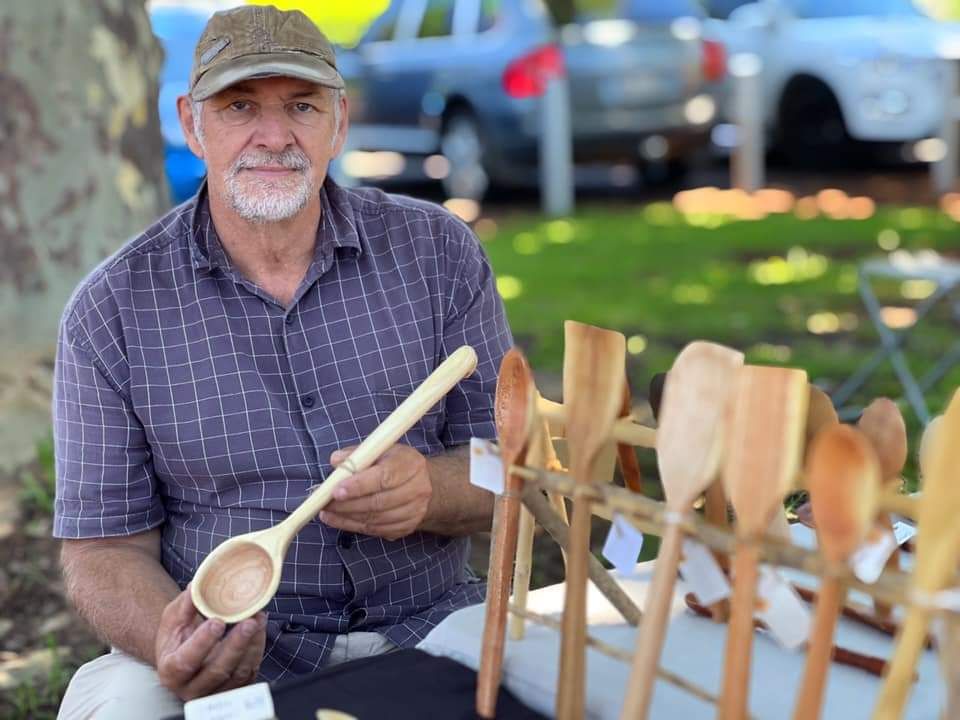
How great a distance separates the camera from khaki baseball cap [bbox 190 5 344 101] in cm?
184

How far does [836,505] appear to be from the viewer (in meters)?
0.92

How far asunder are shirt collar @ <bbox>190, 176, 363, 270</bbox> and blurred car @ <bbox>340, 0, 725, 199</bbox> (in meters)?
6.49

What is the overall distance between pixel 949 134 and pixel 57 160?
5.99 meters

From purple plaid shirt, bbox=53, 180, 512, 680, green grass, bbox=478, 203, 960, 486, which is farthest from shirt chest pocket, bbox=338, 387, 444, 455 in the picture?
green grass, bbox=478, 203, 960, 486

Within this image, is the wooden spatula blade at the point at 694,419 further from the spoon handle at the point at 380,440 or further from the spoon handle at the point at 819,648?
the spoon handle at the point at 380,440

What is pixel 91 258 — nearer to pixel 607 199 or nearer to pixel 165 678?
pixel 165 678

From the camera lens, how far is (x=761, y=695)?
1.25 m

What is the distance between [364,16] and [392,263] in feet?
65.7

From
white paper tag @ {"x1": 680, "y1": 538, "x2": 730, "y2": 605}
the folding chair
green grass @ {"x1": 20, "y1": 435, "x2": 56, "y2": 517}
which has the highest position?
white paper tag @ {"x1": 680, "y1": 538, "x2": 730, "y2": 605}

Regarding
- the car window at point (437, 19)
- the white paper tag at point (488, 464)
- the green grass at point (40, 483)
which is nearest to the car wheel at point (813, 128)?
the car window at point (437, 19)

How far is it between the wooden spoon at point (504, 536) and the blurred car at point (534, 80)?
732 centimetres

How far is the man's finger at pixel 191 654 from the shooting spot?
1459 millimetres

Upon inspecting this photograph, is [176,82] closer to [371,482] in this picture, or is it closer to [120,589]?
[120,589]

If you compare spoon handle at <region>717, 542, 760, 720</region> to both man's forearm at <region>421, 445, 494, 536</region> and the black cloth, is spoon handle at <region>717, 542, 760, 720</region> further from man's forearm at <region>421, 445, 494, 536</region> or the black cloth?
man's forearm at <region>421, 445, 494, 536</region>
